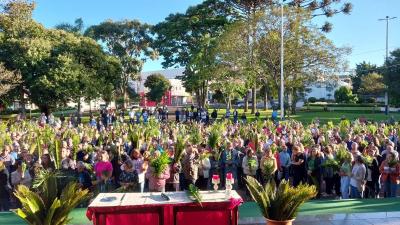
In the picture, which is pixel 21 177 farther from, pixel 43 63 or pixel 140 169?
pixel 43 63

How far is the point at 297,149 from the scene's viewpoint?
44.3 feet

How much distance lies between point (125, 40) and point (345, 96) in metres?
42.9

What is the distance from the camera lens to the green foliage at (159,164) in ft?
34.8

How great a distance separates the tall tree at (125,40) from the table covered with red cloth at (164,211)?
53926mm

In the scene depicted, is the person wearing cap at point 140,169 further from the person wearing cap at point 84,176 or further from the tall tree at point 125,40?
the tall tree at point 125,40

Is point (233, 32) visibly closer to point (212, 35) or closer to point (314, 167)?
point (212, 35)

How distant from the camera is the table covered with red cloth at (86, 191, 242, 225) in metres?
6.82

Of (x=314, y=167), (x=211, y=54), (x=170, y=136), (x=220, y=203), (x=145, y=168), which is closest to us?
(x=220, y=203)

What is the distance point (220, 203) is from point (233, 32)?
117 feet

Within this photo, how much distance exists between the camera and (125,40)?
61.6 m

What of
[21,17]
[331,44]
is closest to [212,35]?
[331,44]

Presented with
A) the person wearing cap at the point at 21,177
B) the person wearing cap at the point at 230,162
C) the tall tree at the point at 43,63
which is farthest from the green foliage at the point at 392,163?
the tall tree at the point at 43,63

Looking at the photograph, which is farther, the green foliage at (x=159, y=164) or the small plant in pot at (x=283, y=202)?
the green foliage at (x=159, y=164)

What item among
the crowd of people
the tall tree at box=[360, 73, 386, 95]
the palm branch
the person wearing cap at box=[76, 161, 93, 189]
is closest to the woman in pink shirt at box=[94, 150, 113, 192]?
the crowd of people
